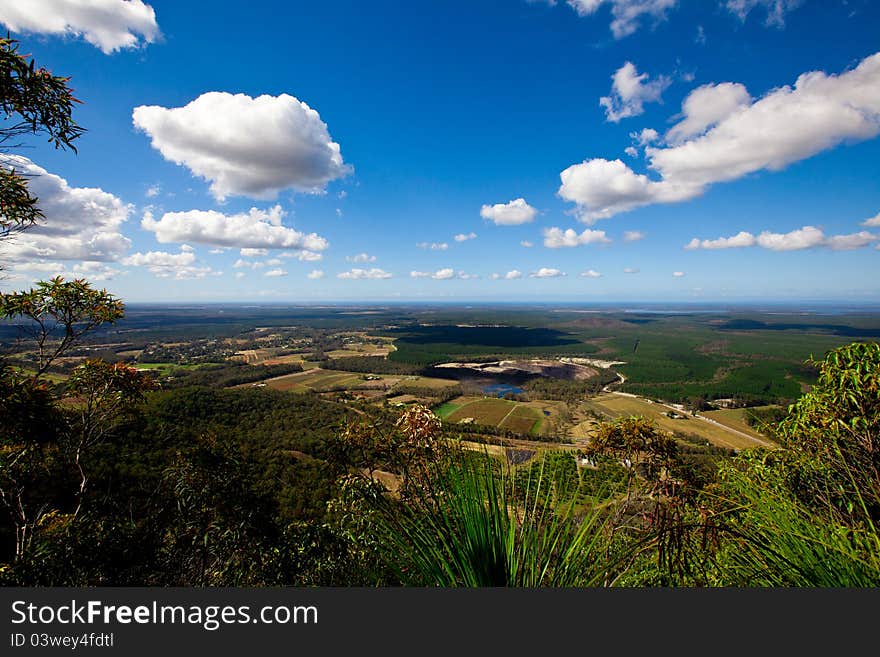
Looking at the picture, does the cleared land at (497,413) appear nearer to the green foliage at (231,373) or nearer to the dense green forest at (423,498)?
the dense green forest at (423,498)

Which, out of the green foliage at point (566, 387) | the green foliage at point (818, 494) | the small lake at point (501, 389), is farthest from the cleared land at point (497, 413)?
the green foliage at point (818, 494)

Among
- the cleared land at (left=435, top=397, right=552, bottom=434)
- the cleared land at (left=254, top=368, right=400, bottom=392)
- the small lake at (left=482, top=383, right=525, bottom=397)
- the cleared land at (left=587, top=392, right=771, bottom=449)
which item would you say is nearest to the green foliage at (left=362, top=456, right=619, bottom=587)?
the cleared land at (left=587, top=392, right=771, bottom=449)

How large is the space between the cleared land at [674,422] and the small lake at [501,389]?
12803 mm

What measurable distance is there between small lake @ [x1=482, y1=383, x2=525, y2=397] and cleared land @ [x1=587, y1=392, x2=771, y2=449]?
1280 centimetres

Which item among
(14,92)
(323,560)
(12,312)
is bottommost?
(323,560)

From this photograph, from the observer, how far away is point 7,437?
3.65 m

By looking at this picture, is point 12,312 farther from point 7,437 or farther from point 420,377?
point 420,377

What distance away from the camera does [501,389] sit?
62.2m

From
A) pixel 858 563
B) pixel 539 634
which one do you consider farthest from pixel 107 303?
pixel 858 563

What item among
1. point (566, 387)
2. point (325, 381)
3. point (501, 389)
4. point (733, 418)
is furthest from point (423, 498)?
point (325, 381)

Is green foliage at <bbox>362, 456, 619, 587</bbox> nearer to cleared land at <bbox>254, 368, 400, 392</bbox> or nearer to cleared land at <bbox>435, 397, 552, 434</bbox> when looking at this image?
cleared land at <bbox>435, 397, 552, 434</bbox>

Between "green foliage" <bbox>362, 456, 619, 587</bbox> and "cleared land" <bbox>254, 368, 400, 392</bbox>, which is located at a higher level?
"green foliage" <bbox>362, 456, 619, 587</bbox>

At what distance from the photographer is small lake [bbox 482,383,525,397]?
5953cm

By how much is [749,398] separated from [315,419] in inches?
2401
